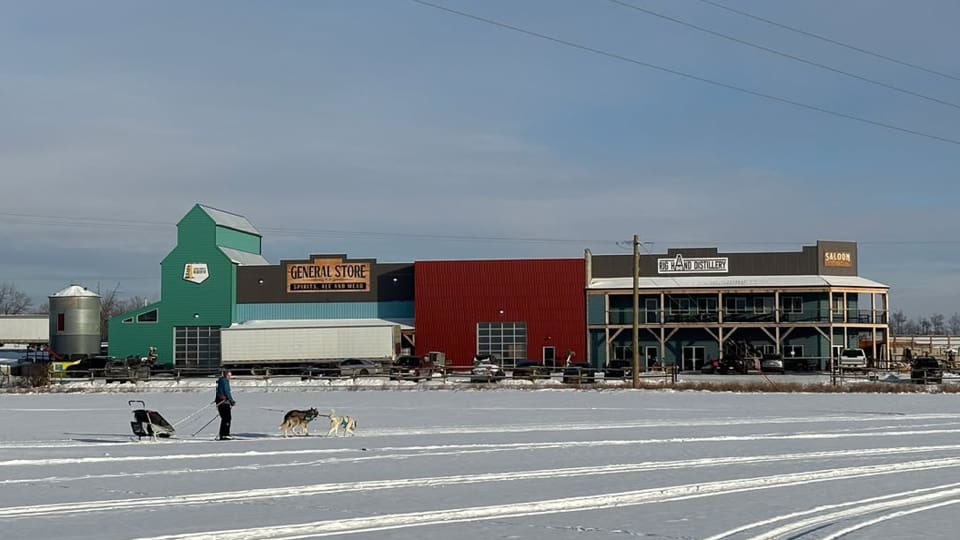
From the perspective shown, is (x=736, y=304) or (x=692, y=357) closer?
(x=736, y=304)

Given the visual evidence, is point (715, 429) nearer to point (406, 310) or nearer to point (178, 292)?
point (406, 310)

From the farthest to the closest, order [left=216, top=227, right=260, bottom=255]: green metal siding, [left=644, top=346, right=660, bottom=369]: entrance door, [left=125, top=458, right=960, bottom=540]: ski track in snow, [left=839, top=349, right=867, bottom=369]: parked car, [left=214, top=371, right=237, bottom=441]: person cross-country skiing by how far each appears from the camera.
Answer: [left=216, top=227, right=260, bottom=255]: green metal siding
[left=644, top=346, right=660, bottom=369]: entrance door
[left=839, top=349, right=867, bottom=369]: parked car
[left=214, top=371, right=237, bottom=441]: person cross-country skiing
[left=125, top=458, right=960, bottom=540]: ski track in snow

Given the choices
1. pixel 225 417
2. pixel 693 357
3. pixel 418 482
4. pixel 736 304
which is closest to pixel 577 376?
pixel 693 357

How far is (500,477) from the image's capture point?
17969 millimetres

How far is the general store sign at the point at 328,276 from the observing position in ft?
263

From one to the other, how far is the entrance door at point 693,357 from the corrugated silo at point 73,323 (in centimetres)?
4672

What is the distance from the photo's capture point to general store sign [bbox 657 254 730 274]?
252 ft

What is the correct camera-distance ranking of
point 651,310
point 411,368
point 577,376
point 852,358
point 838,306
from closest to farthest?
point 577,376, point 411,368, point 852,358, point 838,306, point 651,310

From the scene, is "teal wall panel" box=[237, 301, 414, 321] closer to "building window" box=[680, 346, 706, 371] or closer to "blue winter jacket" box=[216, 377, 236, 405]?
"building window" box=[680, 346, 706, 371]

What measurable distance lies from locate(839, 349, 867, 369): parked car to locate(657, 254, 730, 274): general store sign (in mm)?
10841

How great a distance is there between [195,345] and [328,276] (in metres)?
10.4

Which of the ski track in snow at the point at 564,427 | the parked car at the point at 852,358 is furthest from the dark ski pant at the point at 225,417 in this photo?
the parked car at the point at 852,358

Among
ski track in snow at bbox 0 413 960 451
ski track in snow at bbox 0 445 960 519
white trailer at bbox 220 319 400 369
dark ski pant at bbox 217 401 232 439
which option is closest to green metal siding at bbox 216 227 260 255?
white trailer at bbox 220 319 400 369

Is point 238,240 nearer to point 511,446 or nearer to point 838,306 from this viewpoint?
point 838,306
